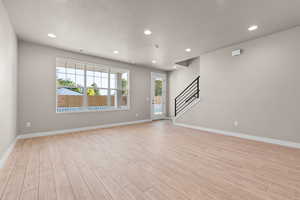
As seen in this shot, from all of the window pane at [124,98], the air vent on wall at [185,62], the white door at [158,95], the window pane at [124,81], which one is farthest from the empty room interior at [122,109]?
the white door at [158,95]

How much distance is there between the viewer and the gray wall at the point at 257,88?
303 cm

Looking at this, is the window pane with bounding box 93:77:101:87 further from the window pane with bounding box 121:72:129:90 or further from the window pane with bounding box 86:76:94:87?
the window pane with bounding box 121:72:129:90

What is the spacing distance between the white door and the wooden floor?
3.99m

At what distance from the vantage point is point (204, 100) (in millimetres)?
4730

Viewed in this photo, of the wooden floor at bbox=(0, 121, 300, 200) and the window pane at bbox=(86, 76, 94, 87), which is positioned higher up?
the window pane at bbox=(86, 76, 94, 87)

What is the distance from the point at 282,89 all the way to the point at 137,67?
5.14 m

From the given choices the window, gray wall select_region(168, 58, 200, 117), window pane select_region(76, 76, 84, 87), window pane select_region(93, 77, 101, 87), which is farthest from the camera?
gray wall select_region(168, 58, 200, 117)

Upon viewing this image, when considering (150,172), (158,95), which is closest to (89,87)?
(158,95)

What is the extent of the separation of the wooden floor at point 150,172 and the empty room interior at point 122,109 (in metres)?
0.02

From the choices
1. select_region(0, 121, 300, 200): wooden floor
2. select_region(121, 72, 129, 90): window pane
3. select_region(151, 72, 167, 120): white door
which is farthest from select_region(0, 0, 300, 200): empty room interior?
select_region(151, 72, 167, 120): white door

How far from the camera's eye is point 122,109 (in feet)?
18.5

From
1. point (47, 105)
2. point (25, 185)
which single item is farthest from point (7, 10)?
point (25, 185)

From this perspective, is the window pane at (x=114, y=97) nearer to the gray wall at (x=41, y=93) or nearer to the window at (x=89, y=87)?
the window at (x=89, y=87)

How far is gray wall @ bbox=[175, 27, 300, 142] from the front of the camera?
119 inches
